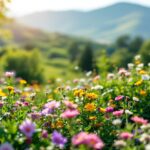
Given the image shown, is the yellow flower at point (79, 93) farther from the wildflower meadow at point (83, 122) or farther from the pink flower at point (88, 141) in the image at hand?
the pink flower at point (88, 141)

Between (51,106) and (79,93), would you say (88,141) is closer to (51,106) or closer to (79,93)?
(51,106)

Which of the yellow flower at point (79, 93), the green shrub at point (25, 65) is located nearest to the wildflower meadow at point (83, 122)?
the yellow flower at point (79, 93)

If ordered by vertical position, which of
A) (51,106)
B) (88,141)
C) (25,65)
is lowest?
(88,141)

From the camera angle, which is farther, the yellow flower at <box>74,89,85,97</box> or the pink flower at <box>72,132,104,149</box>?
the yellow flower at <box>74,89,85,97</box>

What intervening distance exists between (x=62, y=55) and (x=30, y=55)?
8754cm

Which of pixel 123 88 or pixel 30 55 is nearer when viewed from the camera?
pixel 123 88

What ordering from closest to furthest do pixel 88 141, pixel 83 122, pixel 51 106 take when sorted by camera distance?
pixel 88 141 < pixel 51 106 < pixel 83 122

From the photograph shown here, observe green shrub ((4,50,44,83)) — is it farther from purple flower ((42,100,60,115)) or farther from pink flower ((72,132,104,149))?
pink flower ((72,132,104,149))

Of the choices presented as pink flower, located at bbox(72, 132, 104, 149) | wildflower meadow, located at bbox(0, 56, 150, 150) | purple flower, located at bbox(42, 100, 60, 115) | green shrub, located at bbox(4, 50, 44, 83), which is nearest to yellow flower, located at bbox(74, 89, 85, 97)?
wildflower meadow, located at bbox(0, 56, 150, 150)

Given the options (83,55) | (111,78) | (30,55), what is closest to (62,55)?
(83,55)

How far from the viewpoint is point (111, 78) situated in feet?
32.7

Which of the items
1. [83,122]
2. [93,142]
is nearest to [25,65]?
[83,122]

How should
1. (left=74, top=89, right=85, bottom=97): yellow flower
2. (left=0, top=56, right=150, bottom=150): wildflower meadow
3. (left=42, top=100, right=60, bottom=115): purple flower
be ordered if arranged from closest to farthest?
(left=0, top=56, right=150, bottom=150): wildflower meadow, (left=42, top=100, right=60, bottom=115): purple flower, (left=74, top=89, right=85, bottom=97): yellow flower

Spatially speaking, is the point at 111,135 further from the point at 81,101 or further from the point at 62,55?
the point at 62,55
